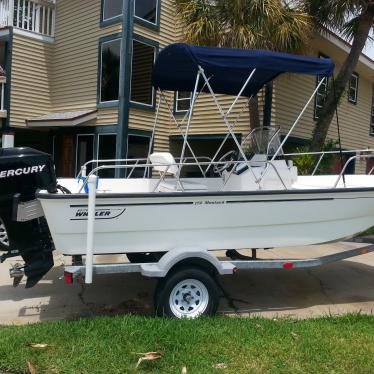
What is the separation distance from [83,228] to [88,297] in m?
1.45

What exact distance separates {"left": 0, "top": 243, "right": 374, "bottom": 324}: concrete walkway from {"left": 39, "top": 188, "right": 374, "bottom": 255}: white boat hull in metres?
0.83

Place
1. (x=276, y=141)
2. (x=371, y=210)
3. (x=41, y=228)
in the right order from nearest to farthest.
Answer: (x=41, y=228)
(x=371, y=210)
(x=276, y=141)

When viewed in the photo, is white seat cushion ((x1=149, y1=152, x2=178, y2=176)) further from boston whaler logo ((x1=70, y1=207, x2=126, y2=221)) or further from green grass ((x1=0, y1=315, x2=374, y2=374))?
green grass ((x1=0, y1=315, x2=374, y2=374))

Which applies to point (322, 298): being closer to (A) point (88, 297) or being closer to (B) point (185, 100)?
(A) point (88, 297)

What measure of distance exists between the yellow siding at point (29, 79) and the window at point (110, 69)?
2791 millimetres

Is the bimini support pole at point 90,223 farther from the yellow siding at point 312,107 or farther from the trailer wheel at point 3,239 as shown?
the yellow siding at point 312,107

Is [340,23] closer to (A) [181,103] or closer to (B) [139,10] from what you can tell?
(A) [181,103]

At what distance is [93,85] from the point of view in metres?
14.7

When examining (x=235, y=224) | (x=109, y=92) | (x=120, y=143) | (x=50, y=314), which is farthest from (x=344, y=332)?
(x=109, y=92)

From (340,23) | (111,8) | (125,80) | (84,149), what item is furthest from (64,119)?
(340,23)

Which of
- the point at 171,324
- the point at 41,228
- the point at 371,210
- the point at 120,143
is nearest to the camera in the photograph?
the point at 171,324

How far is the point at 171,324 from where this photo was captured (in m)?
4.42

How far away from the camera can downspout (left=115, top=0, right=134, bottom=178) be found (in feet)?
43.5

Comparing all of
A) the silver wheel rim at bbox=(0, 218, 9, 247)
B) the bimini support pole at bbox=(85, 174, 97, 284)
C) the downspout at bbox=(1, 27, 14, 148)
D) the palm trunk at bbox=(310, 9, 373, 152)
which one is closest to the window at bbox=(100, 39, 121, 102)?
the downspout at bbox=(1, 27, 14, 148)
